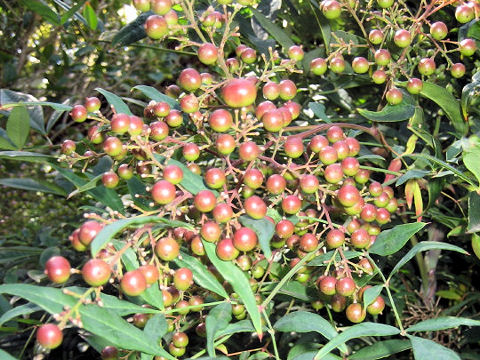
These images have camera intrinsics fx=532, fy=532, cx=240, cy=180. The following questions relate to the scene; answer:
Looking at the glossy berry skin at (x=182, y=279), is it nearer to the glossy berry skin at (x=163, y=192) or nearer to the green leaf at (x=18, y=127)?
the glossy berry skin at (x=163, y=192)

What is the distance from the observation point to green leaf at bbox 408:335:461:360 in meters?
0.54

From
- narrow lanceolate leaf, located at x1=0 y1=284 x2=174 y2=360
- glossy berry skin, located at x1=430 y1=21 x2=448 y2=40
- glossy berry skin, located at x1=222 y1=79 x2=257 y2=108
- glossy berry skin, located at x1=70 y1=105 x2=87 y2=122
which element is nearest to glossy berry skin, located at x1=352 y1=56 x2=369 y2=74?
glossy berry skin, located at x1=430 y1=21 x2=448 y2=40

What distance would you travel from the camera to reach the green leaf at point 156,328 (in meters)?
0.57

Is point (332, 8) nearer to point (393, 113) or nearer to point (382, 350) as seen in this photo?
point (393, 113)

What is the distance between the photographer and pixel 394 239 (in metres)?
0.69

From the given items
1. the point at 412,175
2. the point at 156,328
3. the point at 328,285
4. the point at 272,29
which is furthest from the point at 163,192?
the point at 272,29

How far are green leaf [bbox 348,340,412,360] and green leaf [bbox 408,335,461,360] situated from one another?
52mm

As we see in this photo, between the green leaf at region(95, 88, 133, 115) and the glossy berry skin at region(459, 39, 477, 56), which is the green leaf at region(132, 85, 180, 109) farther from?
the glossy berry skin at region(459, 39, 477, 56)

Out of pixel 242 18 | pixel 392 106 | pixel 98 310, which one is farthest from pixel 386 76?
pixel 98 310

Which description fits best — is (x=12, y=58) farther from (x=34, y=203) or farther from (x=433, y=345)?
(x=433, y=345)

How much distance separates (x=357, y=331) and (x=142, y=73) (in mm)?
1774

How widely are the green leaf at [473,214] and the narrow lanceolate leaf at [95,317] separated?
1.50ft

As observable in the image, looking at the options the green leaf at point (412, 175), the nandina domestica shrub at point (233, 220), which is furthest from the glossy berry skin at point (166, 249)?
the green leaf at point (412, 175)

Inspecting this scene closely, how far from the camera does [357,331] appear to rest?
56 centimetres
